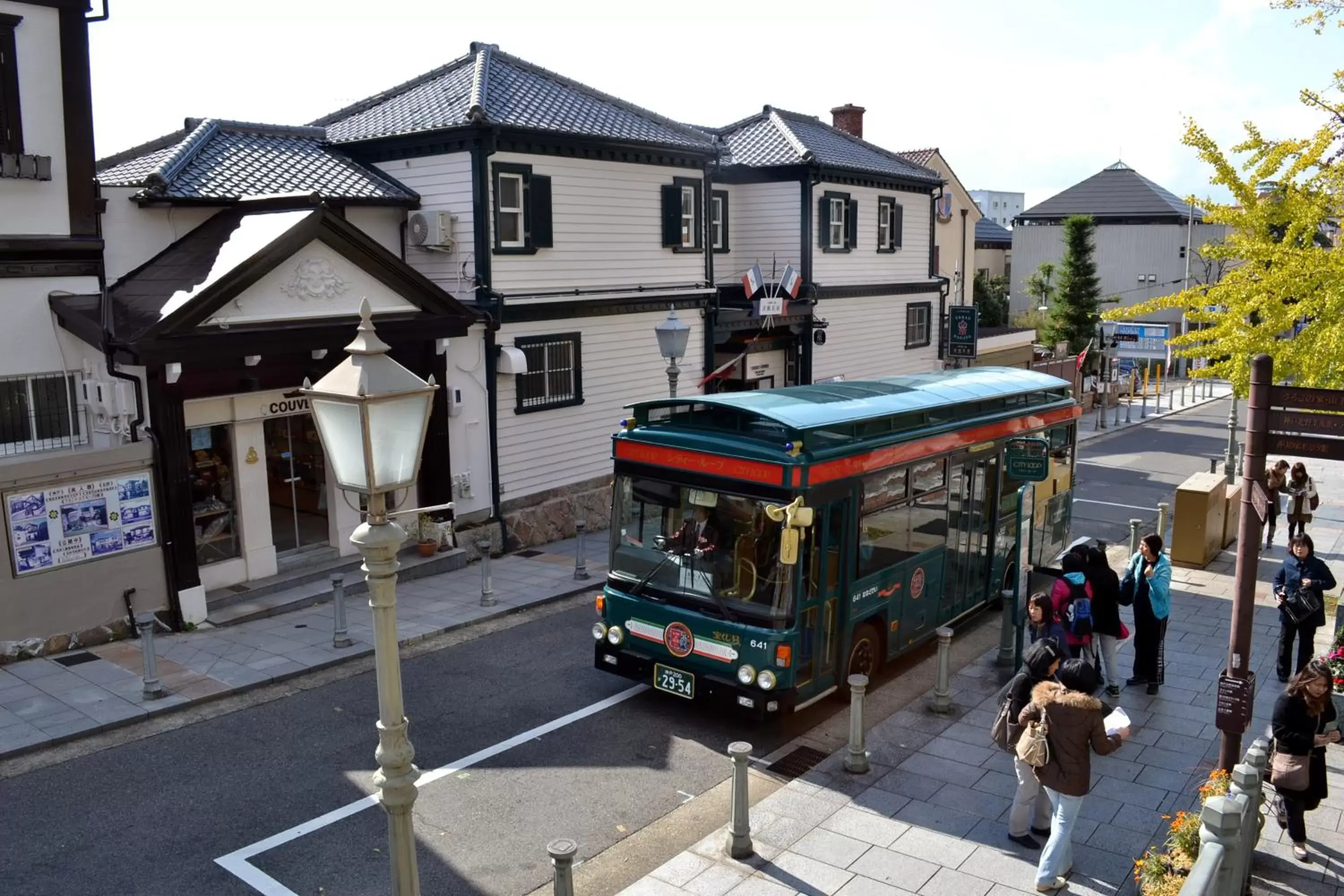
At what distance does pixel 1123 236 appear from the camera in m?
63.5

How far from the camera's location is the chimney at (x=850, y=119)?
114ft

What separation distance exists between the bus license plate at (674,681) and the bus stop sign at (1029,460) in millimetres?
5294

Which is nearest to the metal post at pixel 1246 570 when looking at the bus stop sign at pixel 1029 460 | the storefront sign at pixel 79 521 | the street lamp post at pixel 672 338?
the bus stop sign at pixel 1029 460

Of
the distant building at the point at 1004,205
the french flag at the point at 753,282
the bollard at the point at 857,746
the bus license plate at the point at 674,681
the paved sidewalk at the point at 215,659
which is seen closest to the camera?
the bollard at the point at 857,746

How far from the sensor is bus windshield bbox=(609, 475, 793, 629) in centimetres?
1025

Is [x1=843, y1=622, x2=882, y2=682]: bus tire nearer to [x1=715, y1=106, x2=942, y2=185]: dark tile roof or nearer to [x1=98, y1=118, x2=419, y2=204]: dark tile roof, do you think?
[x1=98, y1=118, x2=419, y2=204]: dark tile roof

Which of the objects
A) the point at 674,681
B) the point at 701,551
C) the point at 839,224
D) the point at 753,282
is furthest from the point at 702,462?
the point at 839,224

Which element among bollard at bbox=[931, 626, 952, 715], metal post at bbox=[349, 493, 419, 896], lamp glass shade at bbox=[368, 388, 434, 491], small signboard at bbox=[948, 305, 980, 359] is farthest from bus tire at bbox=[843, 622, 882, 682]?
small signboard at bbox=[948, 305, 980, 359]

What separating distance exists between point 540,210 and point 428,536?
607 centimetres

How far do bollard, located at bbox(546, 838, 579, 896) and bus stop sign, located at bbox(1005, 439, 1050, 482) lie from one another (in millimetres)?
8476

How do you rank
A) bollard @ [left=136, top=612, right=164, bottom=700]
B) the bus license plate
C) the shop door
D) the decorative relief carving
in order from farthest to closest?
the shop door, the decorative relief carving, bollard @ [left=136, top=612, right=164, bottom=700], the bus license plate

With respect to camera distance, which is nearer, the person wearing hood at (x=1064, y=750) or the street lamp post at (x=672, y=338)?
the person wearing hood at (x=1064, y=750)

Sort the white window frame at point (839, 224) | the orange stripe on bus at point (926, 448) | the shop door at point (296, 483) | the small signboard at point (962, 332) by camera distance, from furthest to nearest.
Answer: the small signboard at point (962, 332)
the white window frame at point (839, 224)
the shop door at point (296, 483)
the orange stripe on bus at point (926, 448)

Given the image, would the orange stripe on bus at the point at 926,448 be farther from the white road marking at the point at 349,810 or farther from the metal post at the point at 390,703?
the metal post at the point at 390,703
